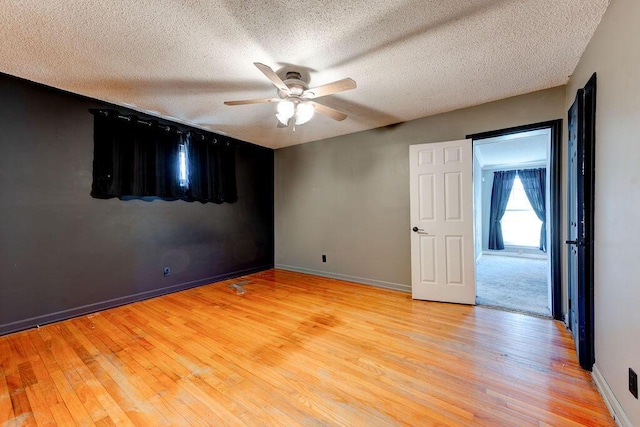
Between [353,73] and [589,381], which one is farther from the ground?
[353,73]

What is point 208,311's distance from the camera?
9.95ft

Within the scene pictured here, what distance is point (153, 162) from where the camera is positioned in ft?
11.4

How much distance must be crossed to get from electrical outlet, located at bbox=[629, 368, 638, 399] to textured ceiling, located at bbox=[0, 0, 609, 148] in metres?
2.11

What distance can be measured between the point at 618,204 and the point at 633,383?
91 cm

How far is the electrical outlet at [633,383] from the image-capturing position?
4.01 ft

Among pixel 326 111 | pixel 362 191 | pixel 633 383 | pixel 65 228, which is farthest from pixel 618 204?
pixel 65 228

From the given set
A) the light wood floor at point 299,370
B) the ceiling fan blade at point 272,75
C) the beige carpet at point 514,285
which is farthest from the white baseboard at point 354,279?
the ceiling fan blade at point 272,75

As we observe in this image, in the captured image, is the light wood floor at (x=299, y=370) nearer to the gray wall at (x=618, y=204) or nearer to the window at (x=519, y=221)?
the gray wall at (x=618, y=204)

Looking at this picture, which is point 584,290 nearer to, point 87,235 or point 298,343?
point 298,343

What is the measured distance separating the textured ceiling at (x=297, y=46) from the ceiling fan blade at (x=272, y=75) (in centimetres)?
24

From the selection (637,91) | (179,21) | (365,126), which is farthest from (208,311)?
(637,91)

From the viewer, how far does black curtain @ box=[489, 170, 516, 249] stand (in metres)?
7.16

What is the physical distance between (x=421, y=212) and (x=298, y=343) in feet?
7.32

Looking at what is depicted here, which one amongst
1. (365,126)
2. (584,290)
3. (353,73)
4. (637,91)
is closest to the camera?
(637,91)
